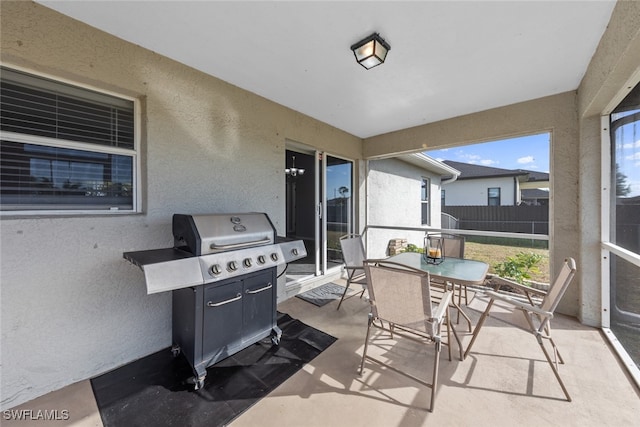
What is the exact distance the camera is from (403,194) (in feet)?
23.9

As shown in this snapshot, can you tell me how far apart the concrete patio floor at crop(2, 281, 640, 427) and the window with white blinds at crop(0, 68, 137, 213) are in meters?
1.51

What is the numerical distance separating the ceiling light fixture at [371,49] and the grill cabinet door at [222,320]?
2.34 metres

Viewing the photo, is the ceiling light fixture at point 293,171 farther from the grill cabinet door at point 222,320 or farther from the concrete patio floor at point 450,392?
the concrete patio floor at point 450,392

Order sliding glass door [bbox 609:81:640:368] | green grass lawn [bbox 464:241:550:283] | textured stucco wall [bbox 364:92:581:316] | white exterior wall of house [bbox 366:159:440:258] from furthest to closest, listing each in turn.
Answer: white exterior wall of house [bbox 366:159:440:258], green grass lawn [bbox 464:241:550:283], textured stucco wall [bbox 364:92:581:316], sliding glass door [bbox 609:81:640:368]

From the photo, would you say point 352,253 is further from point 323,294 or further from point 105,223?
point 105,223

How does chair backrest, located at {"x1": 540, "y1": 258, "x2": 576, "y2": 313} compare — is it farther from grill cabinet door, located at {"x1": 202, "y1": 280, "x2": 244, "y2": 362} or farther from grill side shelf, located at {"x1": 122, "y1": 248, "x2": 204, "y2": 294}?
grill side shelf, located at {"x1": 122, "y1": 248, "x2": 204, "y2": 294}

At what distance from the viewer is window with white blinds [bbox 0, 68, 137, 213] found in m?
1.75

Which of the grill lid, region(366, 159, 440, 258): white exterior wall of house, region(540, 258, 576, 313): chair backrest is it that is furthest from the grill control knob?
region(366, 159, 440, 258): white exterior wall of house

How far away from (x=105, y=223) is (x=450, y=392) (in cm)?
311

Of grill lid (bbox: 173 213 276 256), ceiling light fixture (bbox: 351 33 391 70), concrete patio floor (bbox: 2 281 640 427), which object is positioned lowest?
concrete patio floor (bbox: 2 281 640 427)

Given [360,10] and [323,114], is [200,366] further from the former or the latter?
[323,114]

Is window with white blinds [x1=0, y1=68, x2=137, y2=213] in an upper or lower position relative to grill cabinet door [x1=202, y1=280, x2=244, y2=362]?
upper

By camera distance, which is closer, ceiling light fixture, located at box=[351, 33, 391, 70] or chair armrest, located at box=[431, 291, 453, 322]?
chair armrest, located at box=[431, 291, 453, 322]

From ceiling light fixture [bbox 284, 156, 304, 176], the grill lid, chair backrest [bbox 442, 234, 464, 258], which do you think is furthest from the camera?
ceiling light fixture [bbox 284, 156, 304, 176]
